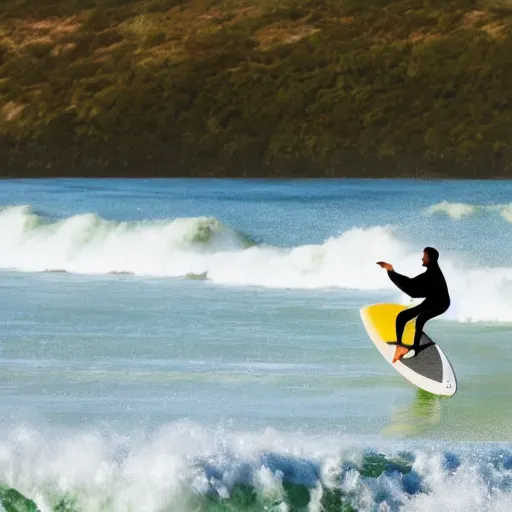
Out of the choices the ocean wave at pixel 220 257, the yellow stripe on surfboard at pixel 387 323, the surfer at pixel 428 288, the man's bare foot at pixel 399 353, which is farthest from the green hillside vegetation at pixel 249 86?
the surfer at pixel 428 288

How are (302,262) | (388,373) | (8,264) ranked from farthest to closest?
(8,264) → (302,262) → (388,373)

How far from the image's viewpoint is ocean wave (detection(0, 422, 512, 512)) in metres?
7.68

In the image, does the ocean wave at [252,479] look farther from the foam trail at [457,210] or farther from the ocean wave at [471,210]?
the foam trail at [457,210]

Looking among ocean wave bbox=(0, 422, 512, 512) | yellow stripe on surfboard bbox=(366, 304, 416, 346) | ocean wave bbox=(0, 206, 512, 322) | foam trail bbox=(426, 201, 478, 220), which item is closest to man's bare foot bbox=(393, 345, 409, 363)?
yellow stripe on surfboard bbox=(366, 304, 416, 346)

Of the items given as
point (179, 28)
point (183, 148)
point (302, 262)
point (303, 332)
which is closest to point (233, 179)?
point (183, 148)

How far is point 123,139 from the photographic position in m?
60.8

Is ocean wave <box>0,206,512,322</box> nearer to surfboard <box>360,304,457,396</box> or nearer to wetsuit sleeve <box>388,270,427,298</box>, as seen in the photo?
surfboard <box>360,304,457,396</box>

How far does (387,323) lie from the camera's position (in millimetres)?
11992

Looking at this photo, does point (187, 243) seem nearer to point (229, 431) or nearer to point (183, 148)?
point (229, 431)

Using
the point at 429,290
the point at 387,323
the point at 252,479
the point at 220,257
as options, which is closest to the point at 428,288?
the point at 429,290

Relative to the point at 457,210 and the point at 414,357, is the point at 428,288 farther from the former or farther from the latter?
the point at 457,210

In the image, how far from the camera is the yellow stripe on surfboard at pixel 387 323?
11.7m

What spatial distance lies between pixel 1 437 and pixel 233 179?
4949 centimetres

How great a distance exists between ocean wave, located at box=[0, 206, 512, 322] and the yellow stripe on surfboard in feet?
13.7
